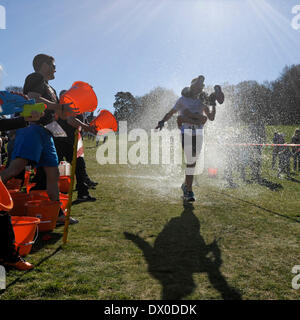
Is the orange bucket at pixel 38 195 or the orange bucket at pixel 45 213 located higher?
the orange bucket at pixel 38 195

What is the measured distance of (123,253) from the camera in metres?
2.87

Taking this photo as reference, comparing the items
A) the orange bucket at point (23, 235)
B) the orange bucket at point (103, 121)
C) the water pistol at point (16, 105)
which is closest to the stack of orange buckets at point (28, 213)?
the orange bucket at point (23, 235)

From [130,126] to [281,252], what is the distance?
1672 inches

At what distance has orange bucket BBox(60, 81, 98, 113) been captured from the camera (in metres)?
3.25

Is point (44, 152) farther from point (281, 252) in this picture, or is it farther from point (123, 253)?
point (281, 252)

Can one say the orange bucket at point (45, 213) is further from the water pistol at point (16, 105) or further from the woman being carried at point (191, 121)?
the woman being carried at point (191, 121)

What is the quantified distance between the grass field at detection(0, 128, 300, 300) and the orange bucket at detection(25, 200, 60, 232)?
161 millimetres

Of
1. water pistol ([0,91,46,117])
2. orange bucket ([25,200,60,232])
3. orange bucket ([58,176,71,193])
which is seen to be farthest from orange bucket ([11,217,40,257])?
orange bucket ([58,176,71,193])

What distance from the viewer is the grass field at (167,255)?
7.10ft

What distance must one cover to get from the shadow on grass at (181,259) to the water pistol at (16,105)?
164 centimetres

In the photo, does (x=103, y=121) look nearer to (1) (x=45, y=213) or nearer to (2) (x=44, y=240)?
(1) (x=45, y=213)

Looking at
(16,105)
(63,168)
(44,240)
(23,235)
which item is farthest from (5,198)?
(63,168)

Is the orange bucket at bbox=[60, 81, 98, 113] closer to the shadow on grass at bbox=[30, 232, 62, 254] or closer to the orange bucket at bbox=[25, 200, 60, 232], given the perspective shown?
the orange bucket at bbox=[25, 200, 60, 232]

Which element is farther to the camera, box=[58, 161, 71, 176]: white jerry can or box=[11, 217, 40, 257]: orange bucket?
box=[58, 161, 71, 176]: white jerry can
